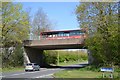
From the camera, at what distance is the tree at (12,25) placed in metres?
41.5

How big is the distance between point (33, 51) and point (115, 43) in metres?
42.3

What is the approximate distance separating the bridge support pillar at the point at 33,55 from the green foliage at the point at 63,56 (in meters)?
5.85

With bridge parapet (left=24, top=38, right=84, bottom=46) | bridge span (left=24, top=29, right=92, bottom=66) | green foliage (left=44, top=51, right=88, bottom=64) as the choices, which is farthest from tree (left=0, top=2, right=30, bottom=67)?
green foliage (left=44, top=51, right=88, bottom=64)

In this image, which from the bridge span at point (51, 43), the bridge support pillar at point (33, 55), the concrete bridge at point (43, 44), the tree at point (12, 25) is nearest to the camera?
the tree at point (12, 25)

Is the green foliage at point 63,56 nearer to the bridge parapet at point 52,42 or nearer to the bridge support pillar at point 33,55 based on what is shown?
the bridge support pillar at point 33,55

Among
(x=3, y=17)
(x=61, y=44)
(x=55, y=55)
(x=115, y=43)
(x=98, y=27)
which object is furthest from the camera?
(x=55, y=55)

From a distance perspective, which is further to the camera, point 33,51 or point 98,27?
point 33,51

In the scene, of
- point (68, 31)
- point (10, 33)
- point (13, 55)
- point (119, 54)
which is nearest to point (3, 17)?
point (10, 33)

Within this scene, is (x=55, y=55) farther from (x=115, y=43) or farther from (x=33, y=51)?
(x=115, y=43)

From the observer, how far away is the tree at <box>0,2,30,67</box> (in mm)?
41450

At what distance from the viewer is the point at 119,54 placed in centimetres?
1534

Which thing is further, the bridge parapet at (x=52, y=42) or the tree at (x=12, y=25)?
the bridge parapet at (x=52, y=42)

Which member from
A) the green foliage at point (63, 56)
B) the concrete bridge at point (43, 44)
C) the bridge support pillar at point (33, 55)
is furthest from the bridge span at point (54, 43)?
the green foliage at point (63, 56)

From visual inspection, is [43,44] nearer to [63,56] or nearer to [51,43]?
[51,43]
